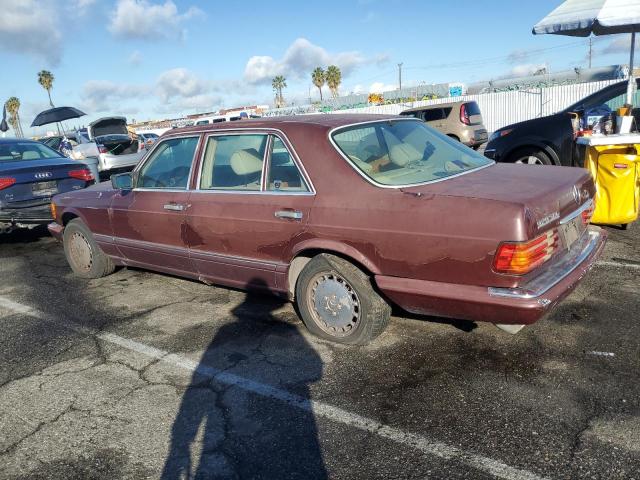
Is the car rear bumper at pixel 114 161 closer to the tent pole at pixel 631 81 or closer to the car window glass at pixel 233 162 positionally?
the car window glass at pixel 233 162

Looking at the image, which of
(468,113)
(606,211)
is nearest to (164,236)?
→ (606,211)

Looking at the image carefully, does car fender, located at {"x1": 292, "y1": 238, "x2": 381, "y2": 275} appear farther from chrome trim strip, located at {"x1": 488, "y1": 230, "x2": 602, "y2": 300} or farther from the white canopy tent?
the white canopy tent

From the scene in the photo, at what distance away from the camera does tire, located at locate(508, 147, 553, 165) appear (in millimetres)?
7094

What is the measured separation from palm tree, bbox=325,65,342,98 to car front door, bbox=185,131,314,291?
60835 millimetres

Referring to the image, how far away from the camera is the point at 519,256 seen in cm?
295

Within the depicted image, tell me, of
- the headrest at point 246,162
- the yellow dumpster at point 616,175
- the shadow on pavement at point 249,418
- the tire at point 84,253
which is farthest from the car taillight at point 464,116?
the shadow on pavement at point 249,418

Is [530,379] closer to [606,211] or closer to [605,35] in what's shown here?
[606,211]

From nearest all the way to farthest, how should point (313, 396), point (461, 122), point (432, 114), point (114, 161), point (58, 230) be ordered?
point (313, 396), point (58, 230), point (114, 161), point (461, 122), point (432, 114)

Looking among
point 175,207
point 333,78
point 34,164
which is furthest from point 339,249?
point 333,78

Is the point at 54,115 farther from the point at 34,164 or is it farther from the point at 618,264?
the point at 618,264

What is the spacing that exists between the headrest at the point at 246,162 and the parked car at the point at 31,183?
14.4 feet

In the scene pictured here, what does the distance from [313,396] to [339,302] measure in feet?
2.51

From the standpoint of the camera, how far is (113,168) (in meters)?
15.2

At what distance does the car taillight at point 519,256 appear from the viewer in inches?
116
